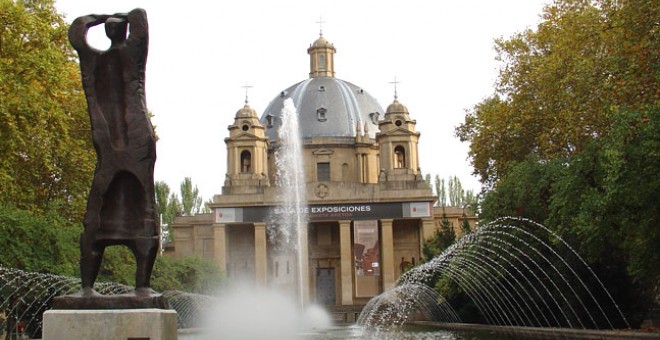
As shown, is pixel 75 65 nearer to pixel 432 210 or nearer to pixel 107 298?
pixel 107 298

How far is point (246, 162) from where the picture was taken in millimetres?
72125

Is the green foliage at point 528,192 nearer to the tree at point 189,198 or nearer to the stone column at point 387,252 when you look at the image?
the stone column at point 387,252

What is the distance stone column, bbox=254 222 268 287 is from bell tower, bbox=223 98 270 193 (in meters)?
5.61

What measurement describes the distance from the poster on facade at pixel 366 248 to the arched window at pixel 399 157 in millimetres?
9331

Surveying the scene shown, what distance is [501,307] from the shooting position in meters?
28.8

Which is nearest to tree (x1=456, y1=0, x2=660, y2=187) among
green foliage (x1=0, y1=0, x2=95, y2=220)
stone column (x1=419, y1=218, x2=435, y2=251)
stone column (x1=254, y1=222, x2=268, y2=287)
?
green foliage (x1=0, y1=0, x2=95, y2=220)

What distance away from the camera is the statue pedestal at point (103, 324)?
9367 mm

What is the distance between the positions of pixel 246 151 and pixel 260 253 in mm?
10627

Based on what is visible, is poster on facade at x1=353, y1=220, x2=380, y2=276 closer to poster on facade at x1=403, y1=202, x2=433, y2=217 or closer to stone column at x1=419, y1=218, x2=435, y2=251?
poster on facade at x1=403, y1=202, x2=433, y2=217

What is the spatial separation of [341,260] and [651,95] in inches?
1806

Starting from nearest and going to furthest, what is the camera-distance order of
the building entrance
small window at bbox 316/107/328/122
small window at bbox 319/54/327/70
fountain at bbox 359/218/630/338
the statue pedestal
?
the statue pedestal, fountain at bbox 359/218/630/338, the building entrance, small window at bbox 316/107/328/122, small window at bbox 319/54/327/70

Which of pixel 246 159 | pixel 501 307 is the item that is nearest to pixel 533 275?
pixel 501 307

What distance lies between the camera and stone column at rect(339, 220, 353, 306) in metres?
64.2

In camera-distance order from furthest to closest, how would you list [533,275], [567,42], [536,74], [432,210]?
[432,210], [536,74], [567,42], [533,275]
